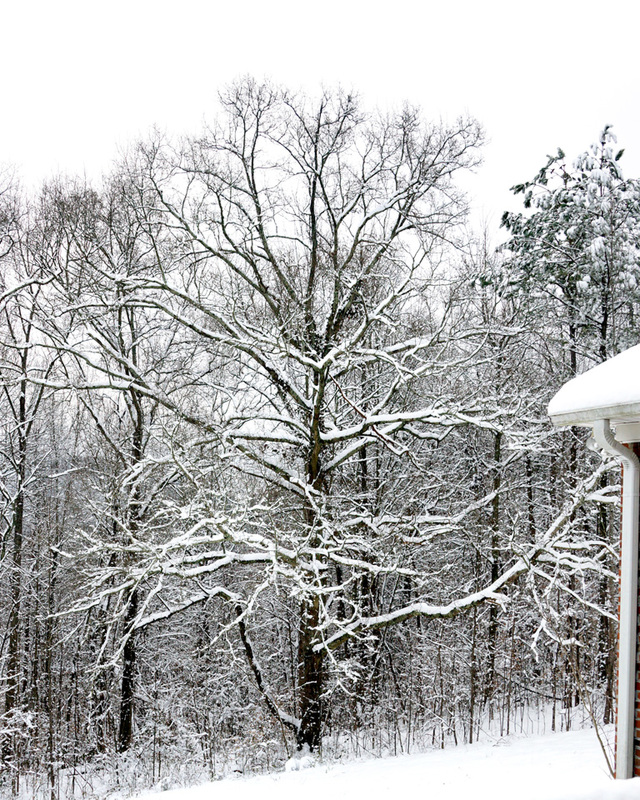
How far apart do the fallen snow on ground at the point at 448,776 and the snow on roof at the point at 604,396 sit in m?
2.85

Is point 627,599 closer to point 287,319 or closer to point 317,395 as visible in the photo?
point 317,395

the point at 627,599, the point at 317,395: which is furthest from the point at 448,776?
the point at 317,395

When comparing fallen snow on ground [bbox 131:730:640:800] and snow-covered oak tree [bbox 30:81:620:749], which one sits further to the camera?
snow-covered oak tree [bbox 30:81:620:749]

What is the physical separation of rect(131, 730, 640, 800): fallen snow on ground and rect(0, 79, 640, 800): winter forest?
1052mm

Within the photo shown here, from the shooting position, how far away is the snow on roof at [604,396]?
4270 millimetres

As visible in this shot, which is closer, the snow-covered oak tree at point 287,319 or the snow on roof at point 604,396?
the snow on roof at point 604,396

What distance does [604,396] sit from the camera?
14.4ft

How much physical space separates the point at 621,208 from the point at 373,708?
31.1 ft

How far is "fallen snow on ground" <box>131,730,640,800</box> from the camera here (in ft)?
19.2

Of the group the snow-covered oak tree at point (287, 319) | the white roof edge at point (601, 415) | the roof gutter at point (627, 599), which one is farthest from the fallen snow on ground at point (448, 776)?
the white roof edge at point (601, 415)

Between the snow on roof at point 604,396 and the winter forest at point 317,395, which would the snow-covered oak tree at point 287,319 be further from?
the snow on roof at point 604,396

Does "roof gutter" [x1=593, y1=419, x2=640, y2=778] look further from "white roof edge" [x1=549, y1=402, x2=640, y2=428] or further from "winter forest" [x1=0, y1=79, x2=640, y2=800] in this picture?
"winter forest" [x1=0, y1=79, x2=640, y2=800]

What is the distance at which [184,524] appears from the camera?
11000 millimetres

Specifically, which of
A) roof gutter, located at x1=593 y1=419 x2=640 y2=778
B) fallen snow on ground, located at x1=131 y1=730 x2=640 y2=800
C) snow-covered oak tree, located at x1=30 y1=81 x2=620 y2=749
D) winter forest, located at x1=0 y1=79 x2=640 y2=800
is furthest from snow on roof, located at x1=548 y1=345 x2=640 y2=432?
snow-covered oak tree, located at x1=30 y1=81 x2=620 y2=749
